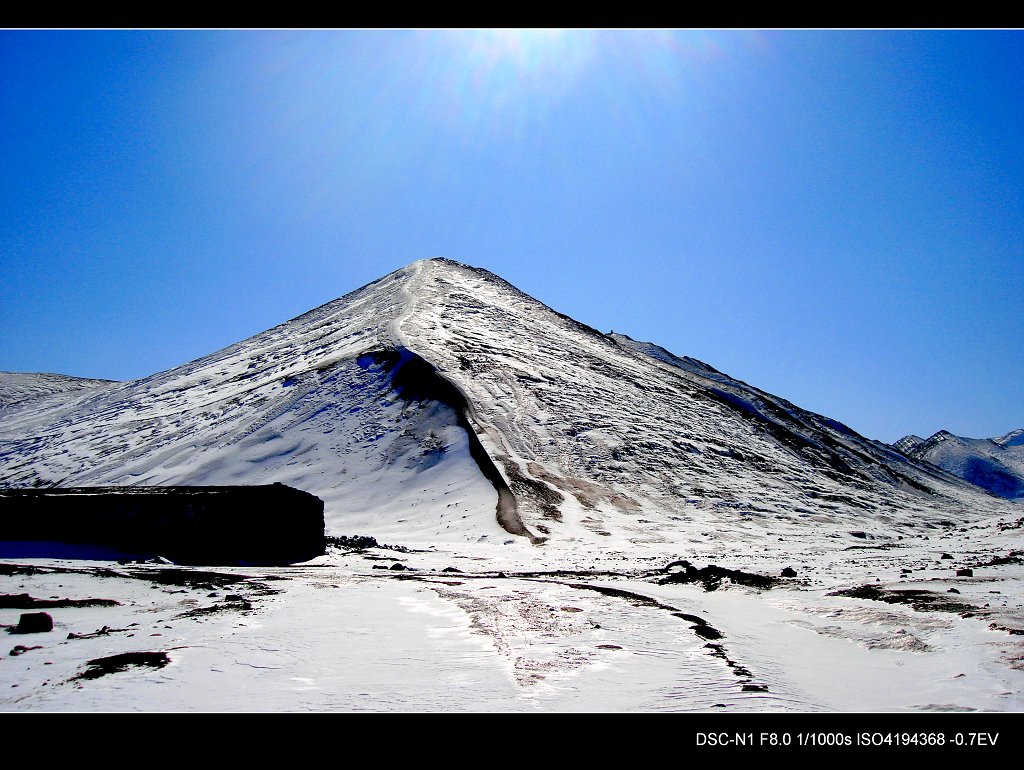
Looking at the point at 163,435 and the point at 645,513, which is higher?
the point at 163,435

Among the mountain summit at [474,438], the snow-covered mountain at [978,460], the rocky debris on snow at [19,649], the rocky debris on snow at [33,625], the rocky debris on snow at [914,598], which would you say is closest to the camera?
the rocky debris on snow at [19,649]

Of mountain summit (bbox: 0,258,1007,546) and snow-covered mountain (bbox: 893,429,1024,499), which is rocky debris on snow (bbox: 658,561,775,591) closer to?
mountain summit (bbox: 0,258,1007,546)

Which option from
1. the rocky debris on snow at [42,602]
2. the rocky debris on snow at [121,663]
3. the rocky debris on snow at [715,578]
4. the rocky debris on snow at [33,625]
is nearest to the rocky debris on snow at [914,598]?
the rocky debris on snow at [715,578]

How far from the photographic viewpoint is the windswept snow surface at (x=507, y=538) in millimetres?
7000

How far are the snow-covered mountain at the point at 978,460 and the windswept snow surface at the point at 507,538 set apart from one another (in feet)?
151

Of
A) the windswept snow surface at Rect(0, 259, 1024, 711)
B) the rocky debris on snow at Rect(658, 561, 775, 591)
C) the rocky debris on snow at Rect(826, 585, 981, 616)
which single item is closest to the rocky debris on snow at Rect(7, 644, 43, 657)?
the windswept snow surface at Rect(0, 259, 1024, 711)

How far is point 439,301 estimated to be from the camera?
237ft

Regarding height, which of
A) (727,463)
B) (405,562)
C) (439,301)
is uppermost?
(439,301)

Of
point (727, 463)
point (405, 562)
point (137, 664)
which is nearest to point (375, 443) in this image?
point (405, 562)

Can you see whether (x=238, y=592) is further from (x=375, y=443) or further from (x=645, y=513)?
(x=375, y=443)

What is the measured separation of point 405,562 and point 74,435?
5124 cm

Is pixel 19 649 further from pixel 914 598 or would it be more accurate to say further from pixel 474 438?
pixel 474 438

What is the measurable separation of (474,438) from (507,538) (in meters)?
13.4

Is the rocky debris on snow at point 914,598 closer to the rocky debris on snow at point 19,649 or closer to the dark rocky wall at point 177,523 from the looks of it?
the rocky debris on snow at point 19,649
